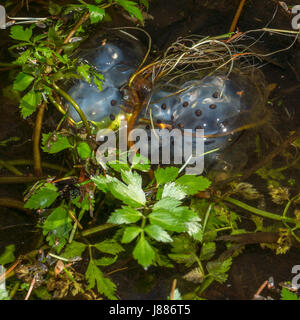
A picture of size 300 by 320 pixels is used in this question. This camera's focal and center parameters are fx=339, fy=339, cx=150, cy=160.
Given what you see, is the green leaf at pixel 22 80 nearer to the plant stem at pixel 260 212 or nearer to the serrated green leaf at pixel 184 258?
the serrated green leaf at pixel 184 258

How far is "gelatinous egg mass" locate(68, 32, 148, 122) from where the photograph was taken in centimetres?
238

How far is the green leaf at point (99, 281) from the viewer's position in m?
1.92

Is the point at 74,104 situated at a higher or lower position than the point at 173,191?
higher

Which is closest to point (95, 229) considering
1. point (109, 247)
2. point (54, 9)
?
point (109, 247)

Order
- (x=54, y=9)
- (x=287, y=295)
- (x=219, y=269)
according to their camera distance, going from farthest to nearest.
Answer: (x=54, y=9)
(x=219, y=269)
(x=287, y=295)

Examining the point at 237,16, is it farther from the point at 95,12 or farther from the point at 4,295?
the point at 4,295

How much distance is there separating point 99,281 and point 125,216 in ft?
1.71

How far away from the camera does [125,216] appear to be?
66.6 inches

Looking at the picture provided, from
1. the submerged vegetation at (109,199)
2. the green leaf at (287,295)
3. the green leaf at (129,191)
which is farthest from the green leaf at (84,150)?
the green leaf at (287,295)

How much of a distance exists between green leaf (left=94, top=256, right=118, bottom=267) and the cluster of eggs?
883 millimetres

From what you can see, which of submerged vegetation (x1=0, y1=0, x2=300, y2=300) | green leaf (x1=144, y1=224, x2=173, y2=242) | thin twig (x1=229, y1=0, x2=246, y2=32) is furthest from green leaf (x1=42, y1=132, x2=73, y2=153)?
thin twig (x1=229, y1=0, x2=246, y2=32)

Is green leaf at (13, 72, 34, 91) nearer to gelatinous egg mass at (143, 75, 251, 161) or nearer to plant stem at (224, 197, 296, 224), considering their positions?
gelatinous egg mass at (143, 75, 251, 161)

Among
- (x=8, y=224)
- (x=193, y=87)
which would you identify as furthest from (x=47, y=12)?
(x=8, y=224)
